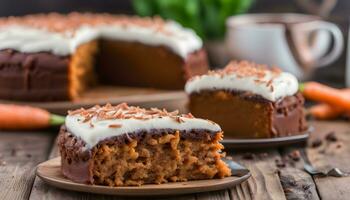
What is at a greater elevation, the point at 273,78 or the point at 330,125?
the point at 273,78

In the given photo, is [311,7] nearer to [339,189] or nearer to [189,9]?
[189,9]

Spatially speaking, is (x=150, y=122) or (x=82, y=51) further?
(x=82, y=51)

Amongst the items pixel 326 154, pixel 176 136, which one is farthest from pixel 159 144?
pixel 326 154

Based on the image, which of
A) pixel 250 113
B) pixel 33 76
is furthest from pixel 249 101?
pixel 33 76

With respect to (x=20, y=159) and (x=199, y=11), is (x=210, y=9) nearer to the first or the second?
(x=199, y=11)

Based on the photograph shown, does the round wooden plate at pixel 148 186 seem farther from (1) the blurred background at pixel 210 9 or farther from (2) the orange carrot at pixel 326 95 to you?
(1) the blurred background at pixel 210 9

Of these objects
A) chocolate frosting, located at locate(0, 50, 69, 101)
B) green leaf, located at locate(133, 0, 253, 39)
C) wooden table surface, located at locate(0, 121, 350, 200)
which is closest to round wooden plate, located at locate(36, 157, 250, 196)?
wooden table surface, located at locate(0, 121, 350, 200)
